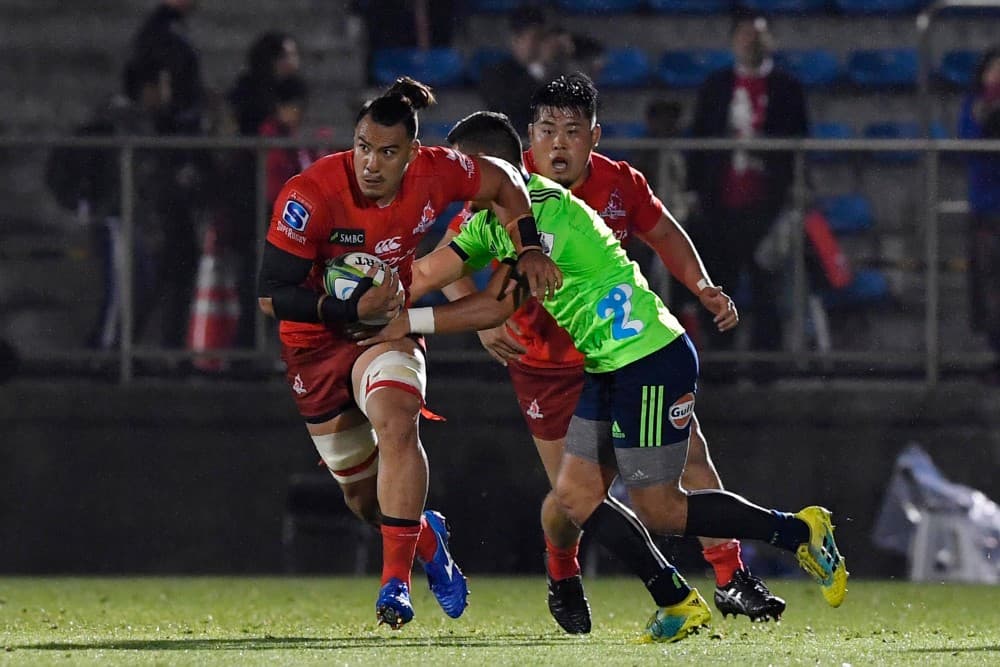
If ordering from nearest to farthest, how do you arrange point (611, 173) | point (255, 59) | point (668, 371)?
point (668, 371)
point (611, 173)
point (255, 59)

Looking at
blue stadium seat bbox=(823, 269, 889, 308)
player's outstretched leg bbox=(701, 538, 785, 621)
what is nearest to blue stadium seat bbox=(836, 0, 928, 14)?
blue stadium seat bbox=(823, 269, 889, 308)

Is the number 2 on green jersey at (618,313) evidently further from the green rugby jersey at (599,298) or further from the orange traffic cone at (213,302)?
the orange traffic cone at (213,302)

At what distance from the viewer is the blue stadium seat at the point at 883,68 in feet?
48.1

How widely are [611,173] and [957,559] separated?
4.26 metres

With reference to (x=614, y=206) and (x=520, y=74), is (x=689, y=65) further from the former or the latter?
(x=614, y=206)

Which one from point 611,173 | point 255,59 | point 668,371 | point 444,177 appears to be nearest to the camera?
point 668,371

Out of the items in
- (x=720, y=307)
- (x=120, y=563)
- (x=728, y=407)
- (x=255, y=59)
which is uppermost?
(x=255, y=59)

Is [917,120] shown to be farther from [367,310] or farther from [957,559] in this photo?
[367,310]

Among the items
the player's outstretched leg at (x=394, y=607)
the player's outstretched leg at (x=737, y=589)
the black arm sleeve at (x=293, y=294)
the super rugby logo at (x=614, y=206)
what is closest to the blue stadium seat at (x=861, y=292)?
the super rugby logo at (x=614, y=206)

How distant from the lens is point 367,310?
7.21 m

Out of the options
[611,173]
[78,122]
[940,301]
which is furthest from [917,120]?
[611,173]

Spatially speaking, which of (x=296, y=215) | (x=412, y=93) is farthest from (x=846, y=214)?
(x=296, y=215)

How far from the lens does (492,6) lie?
14.9 m

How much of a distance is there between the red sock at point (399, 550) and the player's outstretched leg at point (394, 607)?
0.25ft
